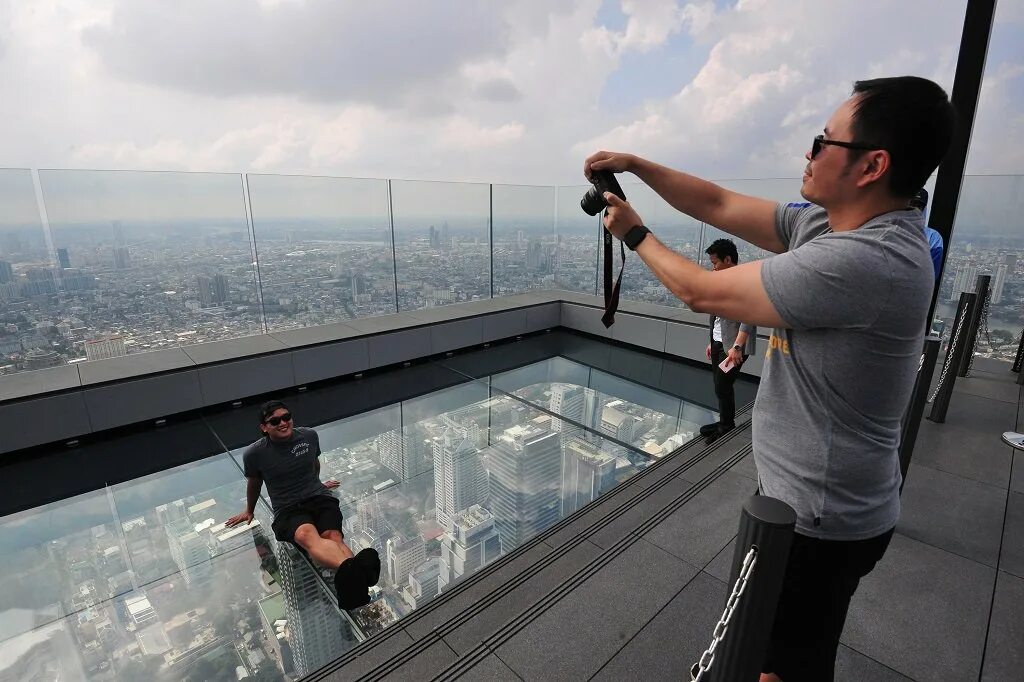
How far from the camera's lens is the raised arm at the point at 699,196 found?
119 cm

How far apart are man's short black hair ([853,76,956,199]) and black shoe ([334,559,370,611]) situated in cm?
223

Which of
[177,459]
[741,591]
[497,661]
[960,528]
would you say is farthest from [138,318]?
[960,528]

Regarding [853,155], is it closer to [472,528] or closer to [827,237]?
[827,237]

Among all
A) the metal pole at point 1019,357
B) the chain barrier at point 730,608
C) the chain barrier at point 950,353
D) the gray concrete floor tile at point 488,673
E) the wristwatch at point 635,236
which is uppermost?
the wristwatch at point 635,236

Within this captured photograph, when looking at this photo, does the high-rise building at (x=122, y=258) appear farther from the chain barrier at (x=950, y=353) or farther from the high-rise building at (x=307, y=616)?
the chain barrier at (x=950, y=353)

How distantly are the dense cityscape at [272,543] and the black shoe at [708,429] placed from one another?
0.16m

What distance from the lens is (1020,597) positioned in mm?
1865

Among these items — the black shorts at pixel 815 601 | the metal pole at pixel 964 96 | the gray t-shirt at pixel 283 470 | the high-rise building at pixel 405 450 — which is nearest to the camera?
the black shorts at pixel 815 601

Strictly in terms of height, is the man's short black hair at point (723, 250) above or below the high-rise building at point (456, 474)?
above

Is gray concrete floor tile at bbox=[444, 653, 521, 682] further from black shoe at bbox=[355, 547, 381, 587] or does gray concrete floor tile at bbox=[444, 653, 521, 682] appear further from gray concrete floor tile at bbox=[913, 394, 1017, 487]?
gray concrete floor tile at bbox=[913, 394, 1017, 487]

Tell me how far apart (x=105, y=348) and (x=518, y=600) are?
446 centimetres

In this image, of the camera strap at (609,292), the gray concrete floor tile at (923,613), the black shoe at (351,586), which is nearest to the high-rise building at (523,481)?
the black shoe at (351,586)

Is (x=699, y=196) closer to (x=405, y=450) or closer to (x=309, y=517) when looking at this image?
(x=309, y=517)

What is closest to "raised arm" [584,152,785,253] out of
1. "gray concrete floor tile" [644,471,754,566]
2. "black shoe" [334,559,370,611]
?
"gray concrete floor tile" [644,471,754,566]
